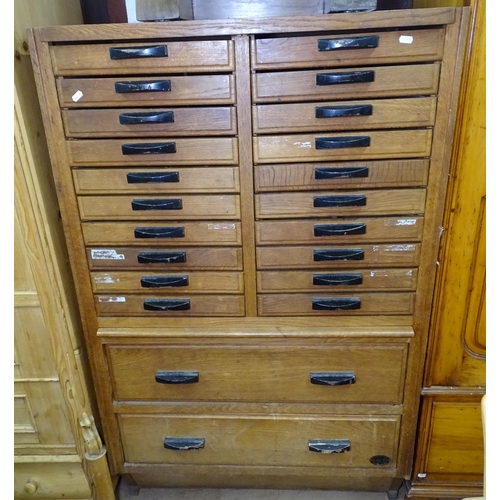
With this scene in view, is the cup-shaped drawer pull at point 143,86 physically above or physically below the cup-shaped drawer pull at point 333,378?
above

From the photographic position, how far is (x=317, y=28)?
3.39 ft

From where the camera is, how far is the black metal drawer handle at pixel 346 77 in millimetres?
1057

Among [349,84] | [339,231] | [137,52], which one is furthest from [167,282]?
[349,84]

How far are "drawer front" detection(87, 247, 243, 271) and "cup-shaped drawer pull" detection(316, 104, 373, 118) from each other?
0.45 metres

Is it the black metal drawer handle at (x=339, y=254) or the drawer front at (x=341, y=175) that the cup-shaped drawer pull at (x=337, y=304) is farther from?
the drawer front at (x=341, y=175)

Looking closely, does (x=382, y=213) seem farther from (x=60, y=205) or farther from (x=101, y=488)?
(x=101, y=488)

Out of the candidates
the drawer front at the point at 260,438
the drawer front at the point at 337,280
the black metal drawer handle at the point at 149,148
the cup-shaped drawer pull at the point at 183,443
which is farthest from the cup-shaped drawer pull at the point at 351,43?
the cup-shaped drawer pull at the point at 183,443

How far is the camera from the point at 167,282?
129 cm

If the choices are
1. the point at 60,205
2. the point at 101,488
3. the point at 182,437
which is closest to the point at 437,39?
the point at 60,205

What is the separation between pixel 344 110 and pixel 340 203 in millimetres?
248

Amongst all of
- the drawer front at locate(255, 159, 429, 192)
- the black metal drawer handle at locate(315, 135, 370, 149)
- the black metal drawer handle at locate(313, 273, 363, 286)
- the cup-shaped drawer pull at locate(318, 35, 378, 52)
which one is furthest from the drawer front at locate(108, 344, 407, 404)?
the cup-shaped drawer pull at locate(318, 35, 378, 52)

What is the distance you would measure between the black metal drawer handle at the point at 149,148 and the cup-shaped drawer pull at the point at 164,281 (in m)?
0.38

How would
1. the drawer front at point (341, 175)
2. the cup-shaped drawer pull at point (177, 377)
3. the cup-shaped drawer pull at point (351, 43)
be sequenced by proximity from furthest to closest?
the cup-shaped drawer pull at point (177, 377) < the drawer front at point (341, 175) < the cup-shaped drawer pull at point (351, 43)

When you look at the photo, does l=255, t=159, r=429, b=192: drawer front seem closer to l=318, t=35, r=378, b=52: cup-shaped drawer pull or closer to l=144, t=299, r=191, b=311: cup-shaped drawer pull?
l=318, t=35, r=378, b=52: cup-shaped drawer pull
